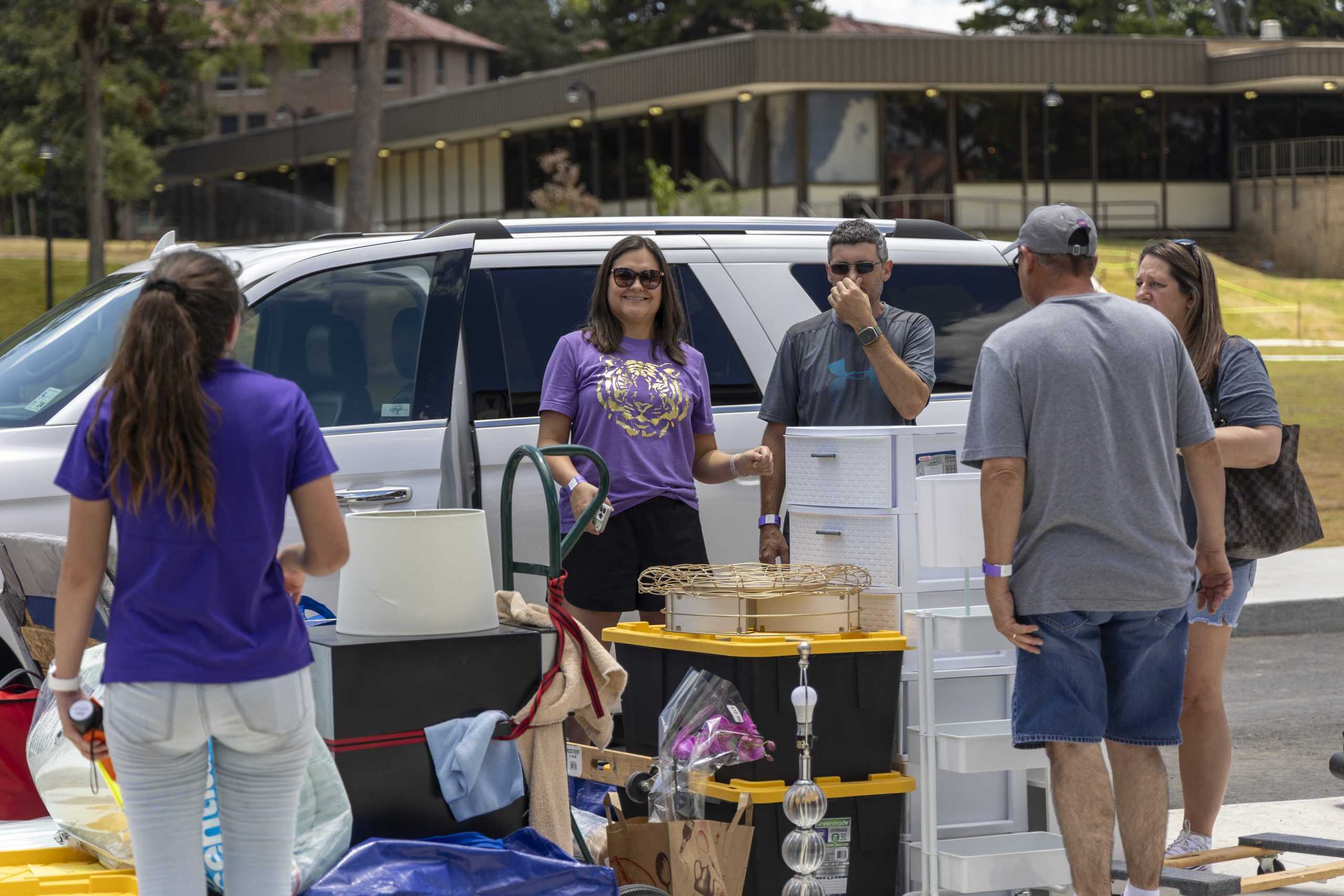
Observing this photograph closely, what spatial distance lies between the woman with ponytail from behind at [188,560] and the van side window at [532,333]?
3181 mm

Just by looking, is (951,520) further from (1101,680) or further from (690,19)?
(690,19)

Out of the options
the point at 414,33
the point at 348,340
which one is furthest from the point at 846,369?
the point at 414,33

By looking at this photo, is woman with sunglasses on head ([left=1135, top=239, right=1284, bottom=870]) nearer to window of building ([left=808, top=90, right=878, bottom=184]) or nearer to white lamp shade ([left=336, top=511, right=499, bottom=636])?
white lamp shade ([left=336, top=511, right=499, bottom=636])

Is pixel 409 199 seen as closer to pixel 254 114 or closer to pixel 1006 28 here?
pixel 1006 28

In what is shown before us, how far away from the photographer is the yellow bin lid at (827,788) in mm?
4527

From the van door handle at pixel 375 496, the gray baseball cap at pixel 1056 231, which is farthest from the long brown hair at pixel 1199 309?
the van door handle at pixel 375 496

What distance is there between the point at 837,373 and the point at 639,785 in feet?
5.26

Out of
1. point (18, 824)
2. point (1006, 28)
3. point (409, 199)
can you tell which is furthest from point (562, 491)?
point (1006, 28)

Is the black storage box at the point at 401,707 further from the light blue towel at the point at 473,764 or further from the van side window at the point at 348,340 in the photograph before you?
the van side window at the point at 348,340

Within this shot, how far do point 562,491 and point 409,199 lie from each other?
1974 inches

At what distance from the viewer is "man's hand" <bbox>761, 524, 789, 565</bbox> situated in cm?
539

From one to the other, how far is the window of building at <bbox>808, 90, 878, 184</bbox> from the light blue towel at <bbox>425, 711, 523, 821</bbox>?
1404 inches

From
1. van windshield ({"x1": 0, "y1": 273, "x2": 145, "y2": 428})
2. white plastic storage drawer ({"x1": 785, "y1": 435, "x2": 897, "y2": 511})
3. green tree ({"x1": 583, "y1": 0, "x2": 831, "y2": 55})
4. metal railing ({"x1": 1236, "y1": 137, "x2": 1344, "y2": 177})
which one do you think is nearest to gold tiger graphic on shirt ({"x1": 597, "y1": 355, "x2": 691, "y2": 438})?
white plastic storage drawer ({"x1": 785, "y1": 435, "x2": 897, "y2": 511})

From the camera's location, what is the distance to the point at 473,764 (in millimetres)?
Result: 4215
